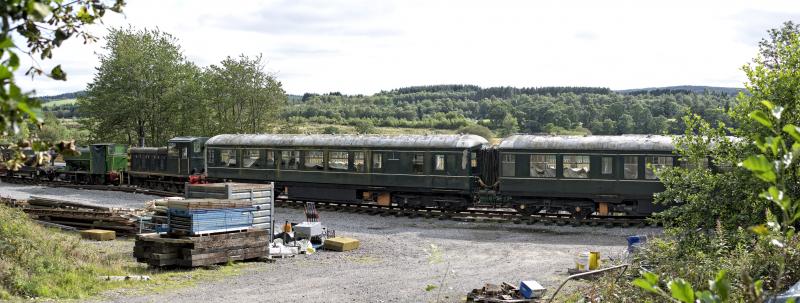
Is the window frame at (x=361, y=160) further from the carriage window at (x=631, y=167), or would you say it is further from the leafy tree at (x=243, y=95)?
the leafy tree at (x=243, y=95)

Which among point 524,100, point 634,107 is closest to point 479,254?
point 634,107

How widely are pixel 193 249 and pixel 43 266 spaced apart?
3.05m

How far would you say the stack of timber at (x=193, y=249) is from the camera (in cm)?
1627

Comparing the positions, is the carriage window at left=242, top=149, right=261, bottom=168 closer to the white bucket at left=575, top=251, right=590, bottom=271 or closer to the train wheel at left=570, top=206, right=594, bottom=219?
the train wheel at left=570, top=206, right=594, bottom=219

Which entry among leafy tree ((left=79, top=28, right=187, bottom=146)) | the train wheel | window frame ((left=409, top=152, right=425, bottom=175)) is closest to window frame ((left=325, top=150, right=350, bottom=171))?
window frame ((left=409, top=152, right=425, bottom=175))

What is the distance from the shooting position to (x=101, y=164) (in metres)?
39.7

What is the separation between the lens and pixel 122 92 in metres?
48.6

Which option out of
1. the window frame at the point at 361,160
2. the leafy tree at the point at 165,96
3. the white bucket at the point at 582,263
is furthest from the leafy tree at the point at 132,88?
the white bucket at the point at 582,263

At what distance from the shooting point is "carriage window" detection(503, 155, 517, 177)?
82.4 feet

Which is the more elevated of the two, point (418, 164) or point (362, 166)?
point (418, 164)

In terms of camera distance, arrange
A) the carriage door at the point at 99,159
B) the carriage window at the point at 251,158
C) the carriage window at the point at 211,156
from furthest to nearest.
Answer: the carriage door at the point at 99,159, the carriage window at the point at 211,156, the carriage window at the point at 251,158

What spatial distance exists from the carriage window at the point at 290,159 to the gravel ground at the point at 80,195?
6130 millimetres

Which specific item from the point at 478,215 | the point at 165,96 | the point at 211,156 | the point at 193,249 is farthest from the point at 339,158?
the point at 165,96

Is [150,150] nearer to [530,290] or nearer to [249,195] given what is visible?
[249,195]
